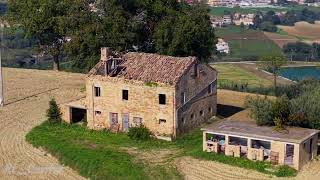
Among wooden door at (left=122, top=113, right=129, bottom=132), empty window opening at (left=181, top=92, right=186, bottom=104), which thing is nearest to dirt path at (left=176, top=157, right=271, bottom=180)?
empty window opening at (left=181, top=92, right=186, bottom=104)

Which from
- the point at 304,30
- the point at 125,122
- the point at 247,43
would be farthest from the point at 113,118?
the point at 304,30

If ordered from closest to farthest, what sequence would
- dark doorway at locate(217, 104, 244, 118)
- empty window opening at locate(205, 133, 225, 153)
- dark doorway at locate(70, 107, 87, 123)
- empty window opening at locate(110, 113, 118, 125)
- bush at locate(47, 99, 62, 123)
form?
empty window opening at locate(205, 133, 225, 153) < empty window opening at locate(110, 113, 118, 125) < bush at locate(47, 99, 62, 123) < dark doorway at locate(70, 107, 87, 123) < dark doorway at locate(217, 104, 244, 118)

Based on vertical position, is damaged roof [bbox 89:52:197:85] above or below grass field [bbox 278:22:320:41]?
above

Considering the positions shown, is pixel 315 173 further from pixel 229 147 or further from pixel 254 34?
pixel 254 34

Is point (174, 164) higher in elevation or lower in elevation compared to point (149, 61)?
lower

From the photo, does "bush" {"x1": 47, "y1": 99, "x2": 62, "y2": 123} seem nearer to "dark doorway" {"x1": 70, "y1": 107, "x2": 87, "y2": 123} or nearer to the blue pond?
"dark doorway" {"x1": 70, "y1": 107, "x2": 87, "y2": 123}

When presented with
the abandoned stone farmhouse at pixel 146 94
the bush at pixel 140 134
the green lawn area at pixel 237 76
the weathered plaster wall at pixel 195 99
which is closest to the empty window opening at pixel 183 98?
the abandoned stone farmhouse at pixel 146 94

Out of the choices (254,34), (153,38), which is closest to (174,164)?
(153,38)
